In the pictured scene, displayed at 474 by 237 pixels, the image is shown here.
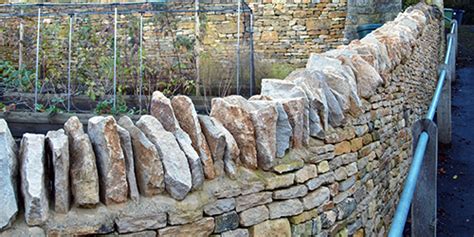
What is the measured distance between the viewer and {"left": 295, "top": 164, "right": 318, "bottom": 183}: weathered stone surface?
199 cm

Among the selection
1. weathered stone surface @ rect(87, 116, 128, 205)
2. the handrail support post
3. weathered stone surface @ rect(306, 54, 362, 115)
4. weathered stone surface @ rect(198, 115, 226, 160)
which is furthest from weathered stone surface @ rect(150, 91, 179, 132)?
the handrail support post

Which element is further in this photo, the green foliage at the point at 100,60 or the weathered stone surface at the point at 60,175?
the green foliage at the point at 100,60

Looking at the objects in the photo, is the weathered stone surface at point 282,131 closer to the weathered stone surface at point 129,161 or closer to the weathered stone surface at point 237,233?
the weathered stone surface at point 237,233

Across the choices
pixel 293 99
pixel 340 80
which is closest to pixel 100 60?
pixel 340 80

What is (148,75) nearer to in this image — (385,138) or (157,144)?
(385,138)

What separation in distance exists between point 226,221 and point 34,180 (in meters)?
0.66

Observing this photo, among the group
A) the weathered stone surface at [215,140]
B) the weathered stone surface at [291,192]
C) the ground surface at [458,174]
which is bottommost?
the ground surface at [458,174]

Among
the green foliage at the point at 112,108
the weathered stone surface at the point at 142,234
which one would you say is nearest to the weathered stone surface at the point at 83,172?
the weathered stone surface at the point at 142,234

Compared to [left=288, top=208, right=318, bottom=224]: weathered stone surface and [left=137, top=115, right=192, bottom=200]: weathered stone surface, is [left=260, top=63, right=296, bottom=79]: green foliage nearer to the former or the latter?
[left=288, top=208, right=318, bottom=224]: weathered stone surface

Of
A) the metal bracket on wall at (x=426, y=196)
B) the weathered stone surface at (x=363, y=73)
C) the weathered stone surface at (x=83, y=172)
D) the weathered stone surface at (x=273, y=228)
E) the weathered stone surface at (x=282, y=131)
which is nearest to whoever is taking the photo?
the weathered stone surface at (x=83, y=172)

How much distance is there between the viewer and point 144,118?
1723mm

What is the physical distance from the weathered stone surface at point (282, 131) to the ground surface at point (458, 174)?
2.27 meters

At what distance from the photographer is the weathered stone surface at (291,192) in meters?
1.90

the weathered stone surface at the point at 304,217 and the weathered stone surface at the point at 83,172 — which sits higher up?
the weathered stone surface at the point at 83,172
